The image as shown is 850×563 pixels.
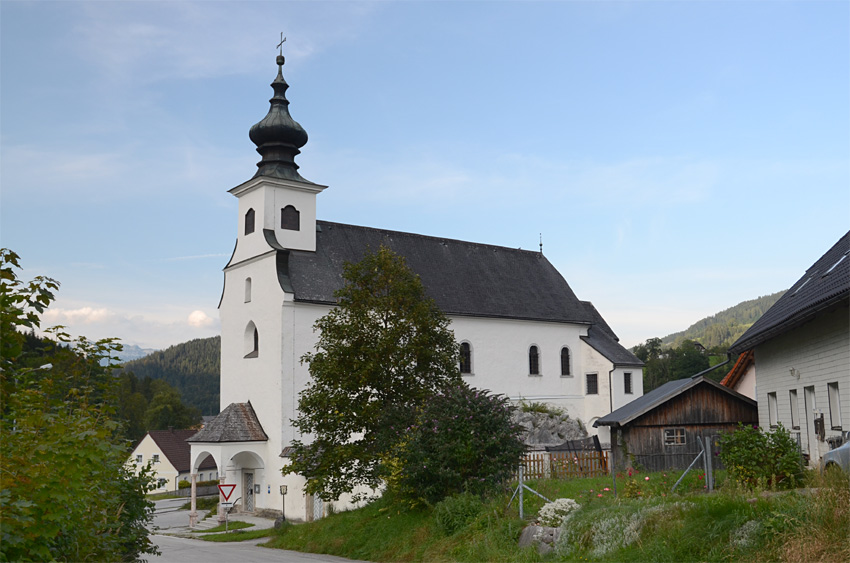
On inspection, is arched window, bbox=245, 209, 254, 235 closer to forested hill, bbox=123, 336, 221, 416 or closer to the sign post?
→ the sign post

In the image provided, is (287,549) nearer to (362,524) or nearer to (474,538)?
(362,524)

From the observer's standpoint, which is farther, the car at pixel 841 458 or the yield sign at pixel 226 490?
the yield sign at pixel 226 490

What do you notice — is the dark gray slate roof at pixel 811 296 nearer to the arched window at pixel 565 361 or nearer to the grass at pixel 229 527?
the grass at pixel 229 527

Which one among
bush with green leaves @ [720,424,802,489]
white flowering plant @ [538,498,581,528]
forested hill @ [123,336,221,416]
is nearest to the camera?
bush with green leaves @ [720,424,802,489]

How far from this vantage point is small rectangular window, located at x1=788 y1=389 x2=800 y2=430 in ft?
54.6

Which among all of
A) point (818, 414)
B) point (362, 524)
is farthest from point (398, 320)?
point (818, 414)

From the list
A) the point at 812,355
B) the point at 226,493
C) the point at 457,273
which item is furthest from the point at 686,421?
the point at 457,273

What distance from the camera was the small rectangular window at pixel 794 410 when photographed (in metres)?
16.6

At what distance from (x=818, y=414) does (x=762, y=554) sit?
23.2 feet

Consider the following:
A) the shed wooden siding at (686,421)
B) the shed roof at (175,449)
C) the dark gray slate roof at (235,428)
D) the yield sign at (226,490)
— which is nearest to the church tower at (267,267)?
the dark gray slate roof at (235,428)

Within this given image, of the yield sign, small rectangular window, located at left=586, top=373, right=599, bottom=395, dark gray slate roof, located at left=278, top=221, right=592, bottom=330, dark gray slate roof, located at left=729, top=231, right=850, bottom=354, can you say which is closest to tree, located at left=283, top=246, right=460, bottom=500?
dark gray slate roof, located at left=729, top=231, right=850, bottom=354

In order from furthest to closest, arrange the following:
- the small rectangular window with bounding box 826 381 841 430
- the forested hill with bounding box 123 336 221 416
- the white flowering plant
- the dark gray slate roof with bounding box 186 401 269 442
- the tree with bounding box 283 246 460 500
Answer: the forested hill with bounding box 123 336 221 416, the dark gray slate roof with bounding box 186 401 269 442, the tree with bounding box 283 246 460 500, the small rectangular window with bounding box 826 381 841 430, the white flowering plant

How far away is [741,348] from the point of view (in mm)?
18297

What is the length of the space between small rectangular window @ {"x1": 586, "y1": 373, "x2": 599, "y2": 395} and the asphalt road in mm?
22453
